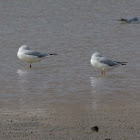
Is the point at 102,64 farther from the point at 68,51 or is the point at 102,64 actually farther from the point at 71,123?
the point at 71,123

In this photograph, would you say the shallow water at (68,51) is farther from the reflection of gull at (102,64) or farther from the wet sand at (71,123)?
the wet sand at (71,123)

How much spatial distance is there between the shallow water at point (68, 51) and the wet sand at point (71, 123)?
393mm

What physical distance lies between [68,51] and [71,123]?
330 inches

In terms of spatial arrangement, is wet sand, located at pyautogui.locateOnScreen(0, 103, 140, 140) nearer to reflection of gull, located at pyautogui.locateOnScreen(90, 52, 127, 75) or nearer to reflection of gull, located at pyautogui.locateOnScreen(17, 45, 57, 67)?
reflection of gull, located at pyautogui.locateOnScreen(90, 52, 127, 75)

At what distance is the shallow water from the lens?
1130cm

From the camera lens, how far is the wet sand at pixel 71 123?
26.1ft

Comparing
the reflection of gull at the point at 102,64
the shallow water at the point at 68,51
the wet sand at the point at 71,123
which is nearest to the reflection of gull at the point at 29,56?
the shallow water at the point at 68,51

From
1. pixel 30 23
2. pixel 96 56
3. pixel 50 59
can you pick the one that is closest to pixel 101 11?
pixel 30 23

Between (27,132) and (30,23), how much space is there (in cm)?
1525

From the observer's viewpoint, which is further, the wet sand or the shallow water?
the shallow water

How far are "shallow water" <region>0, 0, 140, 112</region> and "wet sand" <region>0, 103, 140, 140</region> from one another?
39 cm

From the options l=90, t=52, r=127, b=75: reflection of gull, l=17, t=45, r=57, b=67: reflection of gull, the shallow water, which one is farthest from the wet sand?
l=17, t=45, r=57, b=67: reflection of gull

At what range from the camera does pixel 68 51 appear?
17.0 meters

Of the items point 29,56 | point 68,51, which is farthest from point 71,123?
point 68,51
